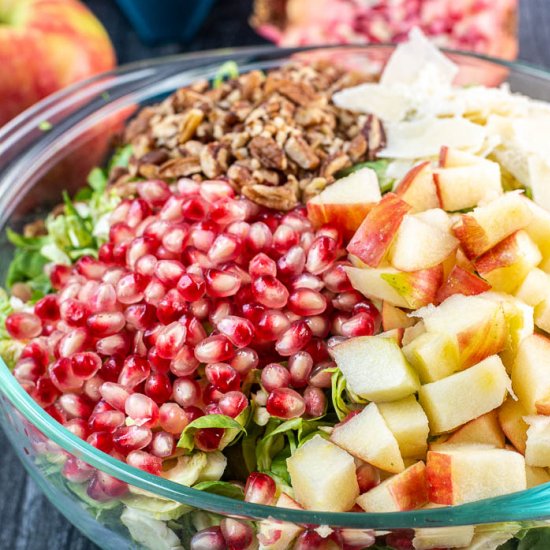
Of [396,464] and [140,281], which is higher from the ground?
[140,281]

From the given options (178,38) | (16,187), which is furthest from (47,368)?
(178,38)

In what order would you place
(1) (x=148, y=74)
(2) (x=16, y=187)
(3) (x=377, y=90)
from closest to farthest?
(3) (x=377, y=90) < (2) (x=16, y=187) < (1) (x=148, y=74)

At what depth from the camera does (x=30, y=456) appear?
4.34ft

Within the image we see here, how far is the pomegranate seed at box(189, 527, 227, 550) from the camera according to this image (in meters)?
1.08

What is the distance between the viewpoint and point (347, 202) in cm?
141

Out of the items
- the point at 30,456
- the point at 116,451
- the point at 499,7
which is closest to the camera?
the point at 116,451

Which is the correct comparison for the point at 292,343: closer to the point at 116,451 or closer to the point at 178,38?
the point at 116,451

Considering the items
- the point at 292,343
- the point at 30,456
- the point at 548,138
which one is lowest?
the point at 30,456

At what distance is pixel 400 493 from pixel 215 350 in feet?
1.14

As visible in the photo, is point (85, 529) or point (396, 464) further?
point (85, 529)

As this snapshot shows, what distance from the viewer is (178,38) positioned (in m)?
2.95

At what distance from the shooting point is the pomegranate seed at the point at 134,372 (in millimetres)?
1275

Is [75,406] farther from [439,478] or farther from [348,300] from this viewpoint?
[439,478]

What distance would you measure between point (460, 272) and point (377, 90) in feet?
1.97
